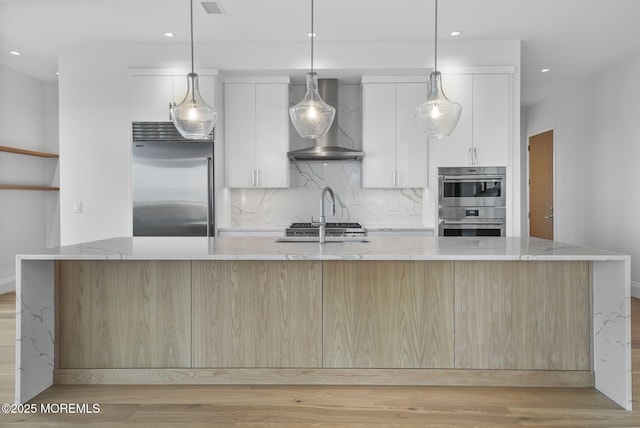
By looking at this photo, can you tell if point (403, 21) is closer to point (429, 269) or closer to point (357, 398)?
point (429, 269)

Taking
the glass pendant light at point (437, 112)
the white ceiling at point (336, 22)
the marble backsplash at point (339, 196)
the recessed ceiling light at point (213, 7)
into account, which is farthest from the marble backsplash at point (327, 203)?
the glass pendant light at point (437, 112)

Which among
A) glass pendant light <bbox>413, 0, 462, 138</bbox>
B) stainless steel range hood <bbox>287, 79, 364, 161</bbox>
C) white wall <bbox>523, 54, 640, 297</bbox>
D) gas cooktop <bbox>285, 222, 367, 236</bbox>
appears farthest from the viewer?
white wall <bbox>523, 54, 640, 297</bbox>

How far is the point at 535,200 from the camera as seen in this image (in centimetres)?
720

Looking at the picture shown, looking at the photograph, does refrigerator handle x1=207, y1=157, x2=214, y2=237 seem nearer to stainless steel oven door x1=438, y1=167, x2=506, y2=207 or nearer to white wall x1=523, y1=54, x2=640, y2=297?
stainless steel oven door x1=438, y1=167, x2=506, y2=207

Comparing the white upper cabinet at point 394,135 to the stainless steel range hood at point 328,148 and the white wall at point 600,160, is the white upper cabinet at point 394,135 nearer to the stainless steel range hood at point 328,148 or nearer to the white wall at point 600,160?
the stainless steel range hood at point 328,148

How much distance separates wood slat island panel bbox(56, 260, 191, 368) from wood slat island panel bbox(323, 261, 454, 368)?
0.88 m

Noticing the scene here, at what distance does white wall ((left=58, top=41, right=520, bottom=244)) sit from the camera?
445 cm

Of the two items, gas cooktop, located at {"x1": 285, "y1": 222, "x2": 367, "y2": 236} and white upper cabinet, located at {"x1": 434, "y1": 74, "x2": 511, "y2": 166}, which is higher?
white upper cabinet, located at {"x1": 434, "y1": 74, "x2": 511, "y2": 166}

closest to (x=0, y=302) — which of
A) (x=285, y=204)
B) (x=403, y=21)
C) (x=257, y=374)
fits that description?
(x=285, y=204)

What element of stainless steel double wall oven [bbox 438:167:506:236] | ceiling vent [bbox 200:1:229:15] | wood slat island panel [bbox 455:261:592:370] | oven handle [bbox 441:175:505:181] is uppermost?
ceiling vent [bbox 200:1:229:15]

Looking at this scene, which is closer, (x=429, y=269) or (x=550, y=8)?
(x=429, y=269)

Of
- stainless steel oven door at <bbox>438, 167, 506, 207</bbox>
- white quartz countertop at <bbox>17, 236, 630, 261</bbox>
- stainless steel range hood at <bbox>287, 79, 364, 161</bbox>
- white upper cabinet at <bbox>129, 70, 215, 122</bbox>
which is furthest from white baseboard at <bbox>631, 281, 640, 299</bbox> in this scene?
white upper cabinet at <bbox>129, 70, 215, 122</bbox>

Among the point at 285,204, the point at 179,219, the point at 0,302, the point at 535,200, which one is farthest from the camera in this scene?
the point at 535,200

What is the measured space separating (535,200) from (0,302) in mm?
7336
